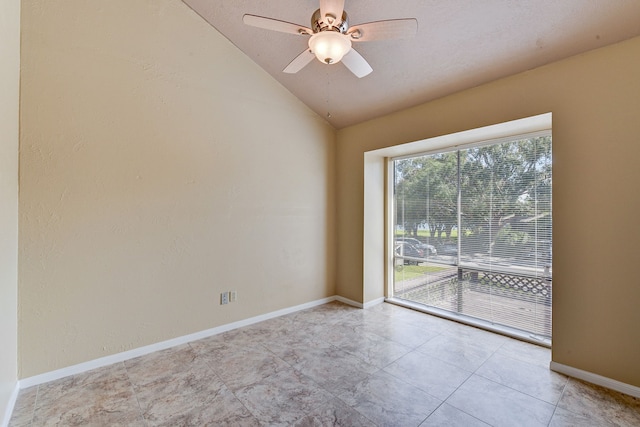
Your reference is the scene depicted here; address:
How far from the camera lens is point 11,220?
6.53ft

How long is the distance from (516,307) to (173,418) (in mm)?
3325

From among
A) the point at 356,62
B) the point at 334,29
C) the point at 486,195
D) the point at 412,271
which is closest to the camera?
the point at 334,29

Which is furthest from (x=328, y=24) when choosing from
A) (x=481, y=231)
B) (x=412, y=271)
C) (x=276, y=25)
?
(x=412, y=271)

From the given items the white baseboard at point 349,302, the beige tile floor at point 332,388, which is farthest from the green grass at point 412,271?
the beige tile floor at point 332,388

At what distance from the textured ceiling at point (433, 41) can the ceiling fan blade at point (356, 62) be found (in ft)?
1.91

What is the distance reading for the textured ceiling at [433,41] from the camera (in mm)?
2078

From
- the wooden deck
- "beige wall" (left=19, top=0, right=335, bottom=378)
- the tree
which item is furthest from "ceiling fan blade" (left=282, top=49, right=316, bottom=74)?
the wooden deck

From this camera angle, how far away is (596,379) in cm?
222

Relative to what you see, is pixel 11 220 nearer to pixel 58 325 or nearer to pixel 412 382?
pixel 58 325

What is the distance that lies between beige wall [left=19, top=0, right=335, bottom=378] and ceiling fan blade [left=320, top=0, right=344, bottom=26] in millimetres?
1779

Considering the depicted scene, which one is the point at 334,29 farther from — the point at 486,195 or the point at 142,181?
the point at 486,195

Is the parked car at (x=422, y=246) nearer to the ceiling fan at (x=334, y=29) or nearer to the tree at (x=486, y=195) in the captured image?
the tree at (x=486, y=195)

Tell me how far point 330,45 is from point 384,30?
357mm

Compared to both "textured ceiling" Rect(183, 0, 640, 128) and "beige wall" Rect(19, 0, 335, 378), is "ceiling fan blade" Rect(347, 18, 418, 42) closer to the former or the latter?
"textured ceiling" Rect(183, 0, 640, 128)
